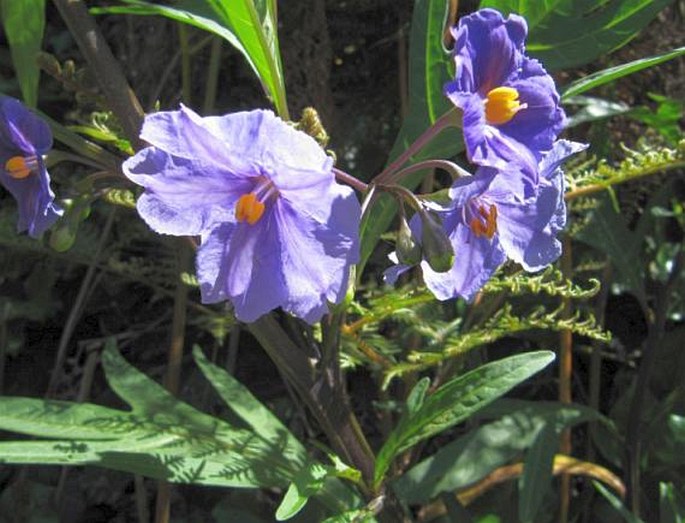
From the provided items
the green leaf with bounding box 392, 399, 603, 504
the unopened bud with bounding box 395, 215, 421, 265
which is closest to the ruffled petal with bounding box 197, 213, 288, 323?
the unopened bud with bounding box 395, 215, 421, 265

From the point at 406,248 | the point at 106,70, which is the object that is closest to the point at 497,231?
the point at 406,248

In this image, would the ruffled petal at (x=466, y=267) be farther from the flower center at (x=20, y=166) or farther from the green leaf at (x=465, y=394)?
the flower center at (x=20, y=166)

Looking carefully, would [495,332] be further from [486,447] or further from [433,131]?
[433,131]

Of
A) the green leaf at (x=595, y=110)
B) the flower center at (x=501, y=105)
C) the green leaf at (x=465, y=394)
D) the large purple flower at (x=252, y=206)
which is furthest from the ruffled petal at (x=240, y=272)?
the green leaf at (x=595, y=110)

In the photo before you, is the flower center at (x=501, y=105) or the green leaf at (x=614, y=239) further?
the green leaf at (x=614, y=239)

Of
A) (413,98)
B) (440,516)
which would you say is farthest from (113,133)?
(440,516)

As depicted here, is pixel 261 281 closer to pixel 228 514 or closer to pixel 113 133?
pixel 113 133

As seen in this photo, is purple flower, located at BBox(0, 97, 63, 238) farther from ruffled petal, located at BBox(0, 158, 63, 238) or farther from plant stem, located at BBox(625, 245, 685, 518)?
plant stem, located at BBox(625, 245, 685, 518)
